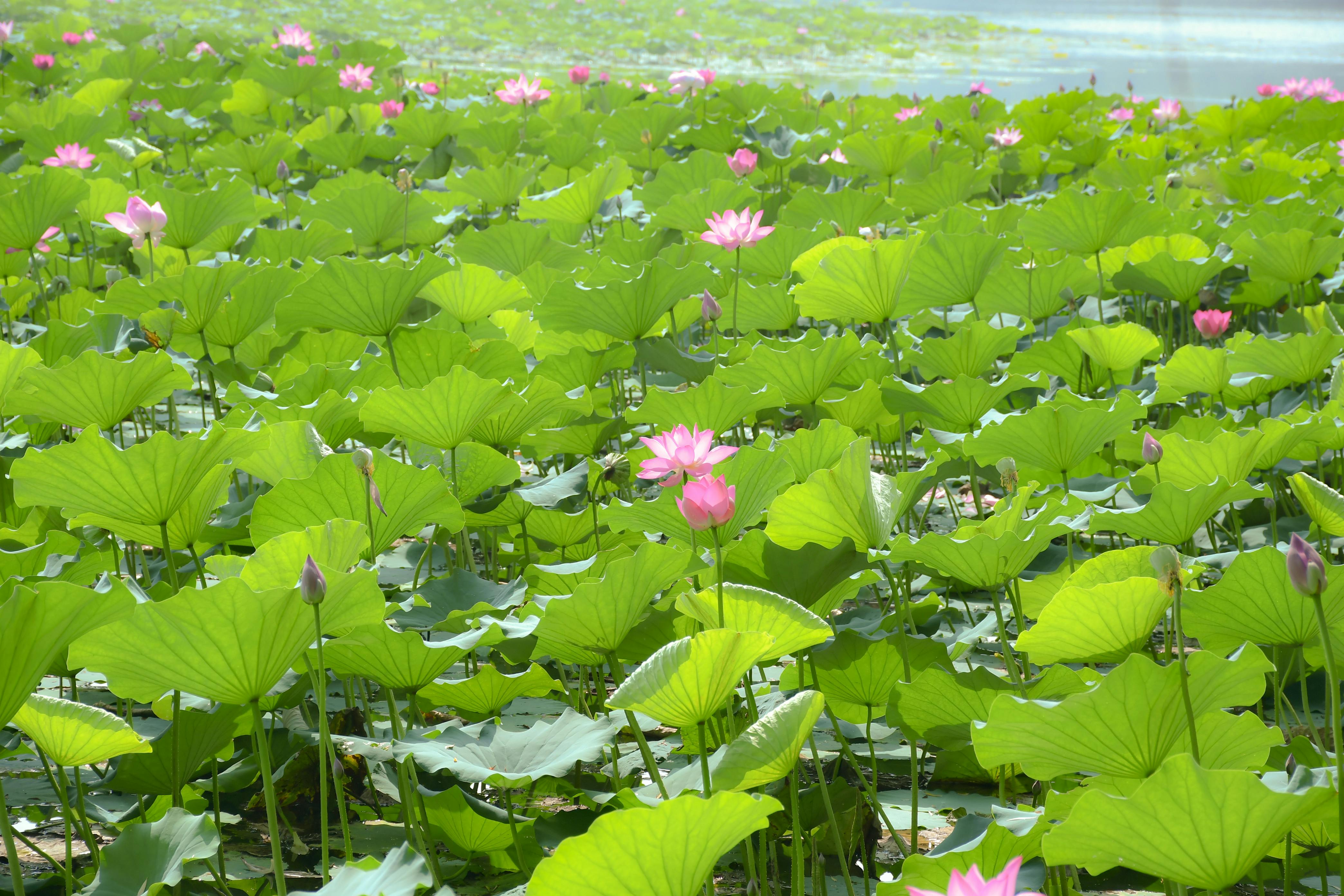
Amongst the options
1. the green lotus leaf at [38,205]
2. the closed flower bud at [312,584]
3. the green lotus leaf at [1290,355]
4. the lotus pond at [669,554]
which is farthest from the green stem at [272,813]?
the green lotus leaf at [38,205]

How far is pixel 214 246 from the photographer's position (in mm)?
2404

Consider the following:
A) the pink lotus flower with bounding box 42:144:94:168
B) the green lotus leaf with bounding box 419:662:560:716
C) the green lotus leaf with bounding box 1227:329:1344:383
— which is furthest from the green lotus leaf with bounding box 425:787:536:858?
the pink lotus flower with bounding box 42:144:94:168

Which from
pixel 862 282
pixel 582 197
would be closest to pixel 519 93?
pixel 582 197

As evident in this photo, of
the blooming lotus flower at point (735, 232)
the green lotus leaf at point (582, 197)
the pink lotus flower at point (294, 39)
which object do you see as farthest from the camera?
the pink lotus flower at point (294, 39)

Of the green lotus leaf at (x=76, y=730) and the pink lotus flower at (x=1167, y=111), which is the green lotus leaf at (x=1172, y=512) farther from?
the pink lotus flower at (x=1167, y=111)

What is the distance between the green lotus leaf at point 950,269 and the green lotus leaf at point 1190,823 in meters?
1.14

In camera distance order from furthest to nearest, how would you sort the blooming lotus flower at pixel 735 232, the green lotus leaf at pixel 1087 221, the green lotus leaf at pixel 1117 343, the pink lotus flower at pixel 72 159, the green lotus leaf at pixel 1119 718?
the pink lotus flower at pixel 72 159, the green lotus leaf at pixel 1087 221, the blooming lotus flower at pixel 735 232, the green lotus leaf at pixel 1117 343, the green lotus leaf at pixel 1119 718

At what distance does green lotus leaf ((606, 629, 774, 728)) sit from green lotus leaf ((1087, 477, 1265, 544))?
48cm

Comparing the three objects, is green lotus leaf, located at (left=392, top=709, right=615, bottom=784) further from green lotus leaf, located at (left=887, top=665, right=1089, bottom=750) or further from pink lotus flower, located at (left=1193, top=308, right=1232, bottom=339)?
pink lotus flower, located at (left=1193, top=308, right=1232, bottom=339)

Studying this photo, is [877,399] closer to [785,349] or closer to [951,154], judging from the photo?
[785,349]

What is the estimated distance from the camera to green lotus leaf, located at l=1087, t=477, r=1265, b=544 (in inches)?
42.9

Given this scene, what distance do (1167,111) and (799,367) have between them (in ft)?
12.0

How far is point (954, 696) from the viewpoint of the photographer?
3.23 feet

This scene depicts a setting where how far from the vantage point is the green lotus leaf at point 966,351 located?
1661 millimetres
